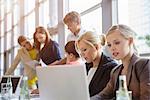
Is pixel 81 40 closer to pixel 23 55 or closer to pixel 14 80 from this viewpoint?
pixel 14 80

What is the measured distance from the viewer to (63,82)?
1.54 metres

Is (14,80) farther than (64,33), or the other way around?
(64,33)

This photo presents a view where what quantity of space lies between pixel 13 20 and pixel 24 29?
1290mm

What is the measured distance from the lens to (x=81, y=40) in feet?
7.11

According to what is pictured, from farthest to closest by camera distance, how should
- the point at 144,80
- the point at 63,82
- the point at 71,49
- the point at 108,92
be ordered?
the point at 71,49
the point at 108,92
the point at 144,80
the point at 63,82

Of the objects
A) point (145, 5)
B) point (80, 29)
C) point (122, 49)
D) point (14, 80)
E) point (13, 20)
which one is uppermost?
point (13, 20)

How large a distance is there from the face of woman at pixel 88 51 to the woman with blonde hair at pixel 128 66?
0.29 m

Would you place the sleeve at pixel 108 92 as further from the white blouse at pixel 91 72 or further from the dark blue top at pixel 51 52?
the dark blue top at pixel 51 52

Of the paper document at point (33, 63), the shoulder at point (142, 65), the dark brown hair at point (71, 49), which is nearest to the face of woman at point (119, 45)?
the shoulder at point (142, 65)

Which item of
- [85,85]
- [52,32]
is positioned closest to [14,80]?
[85,85]

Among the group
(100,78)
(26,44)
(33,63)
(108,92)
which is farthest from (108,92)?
(26,44)

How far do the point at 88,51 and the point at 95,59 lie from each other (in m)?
0.11

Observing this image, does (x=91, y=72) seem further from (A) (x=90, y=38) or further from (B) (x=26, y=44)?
(B) (x=26, y=44)

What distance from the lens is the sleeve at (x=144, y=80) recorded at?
64.4 inches
